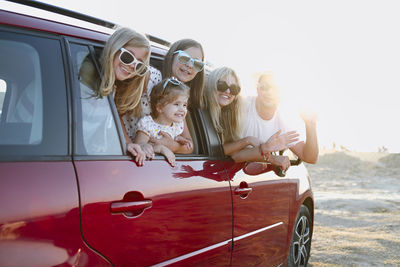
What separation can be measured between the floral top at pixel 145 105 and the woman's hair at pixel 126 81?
0.19 ft

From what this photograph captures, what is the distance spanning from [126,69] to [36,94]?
68 centimetres

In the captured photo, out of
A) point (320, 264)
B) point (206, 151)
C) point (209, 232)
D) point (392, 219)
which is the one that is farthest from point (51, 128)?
point (392, 219)

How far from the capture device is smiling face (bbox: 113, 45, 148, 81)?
8.30ft

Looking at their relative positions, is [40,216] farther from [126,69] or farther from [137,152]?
[126,69]

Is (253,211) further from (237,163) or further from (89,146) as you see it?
(89,146)

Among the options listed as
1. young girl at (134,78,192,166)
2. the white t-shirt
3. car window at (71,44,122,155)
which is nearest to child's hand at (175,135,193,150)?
young girl at (134,78,192,166)

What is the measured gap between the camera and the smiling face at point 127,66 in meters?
2.53

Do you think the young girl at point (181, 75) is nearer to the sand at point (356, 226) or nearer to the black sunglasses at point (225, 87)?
the black sunglasses at point (225, 87)

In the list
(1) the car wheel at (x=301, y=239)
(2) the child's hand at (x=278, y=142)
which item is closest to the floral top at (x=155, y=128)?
(2) the child's hand at (x=278, y=142)

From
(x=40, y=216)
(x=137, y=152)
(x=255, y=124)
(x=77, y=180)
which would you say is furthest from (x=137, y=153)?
(x=255, y=124)

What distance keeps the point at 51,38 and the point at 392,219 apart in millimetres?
7725

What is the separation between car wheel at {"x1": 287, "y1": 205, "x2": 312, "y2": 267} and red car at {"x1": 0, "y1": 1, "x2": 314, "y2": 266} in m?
1.60

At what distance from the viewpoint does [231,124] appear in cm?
377

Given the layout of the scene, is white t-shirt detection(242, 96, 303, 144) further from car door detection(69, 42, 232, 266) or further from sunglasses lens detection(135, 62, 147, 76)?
sunglasses lens detection(135, 62, 147, 76)
